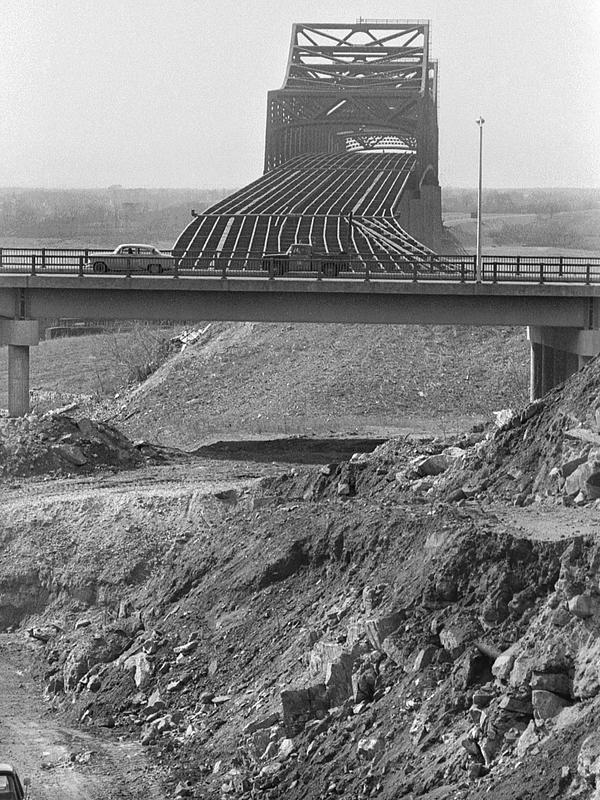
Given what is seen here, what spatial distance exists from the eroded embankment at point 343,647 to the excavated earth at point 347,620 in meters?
0.04

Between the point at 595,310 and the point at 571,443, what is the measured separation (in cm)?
2808

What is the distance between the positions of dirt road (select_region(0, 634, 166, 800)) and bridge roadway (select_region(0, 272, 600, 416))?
26.0m

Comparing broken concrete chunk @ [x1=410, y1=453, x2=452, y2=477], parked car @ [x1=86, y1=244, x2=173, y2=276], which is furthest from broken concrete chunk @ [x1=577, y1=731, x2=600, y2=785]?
parked car @ [x1=86, y1=244, x2=173, y2=276]

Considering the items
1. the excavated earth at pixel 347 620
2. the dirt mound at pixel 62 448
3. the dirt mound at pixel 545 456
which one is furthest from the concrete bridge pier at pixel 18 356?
the dirt mound at pixel 545 456

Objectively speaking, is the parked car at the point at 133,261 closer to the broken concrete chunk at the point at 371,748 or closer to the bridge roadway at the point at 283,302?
the bridge roadway at the point at 283,302

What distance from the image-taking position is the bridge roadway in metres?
58.1

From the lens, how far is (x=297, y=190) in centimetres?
10000

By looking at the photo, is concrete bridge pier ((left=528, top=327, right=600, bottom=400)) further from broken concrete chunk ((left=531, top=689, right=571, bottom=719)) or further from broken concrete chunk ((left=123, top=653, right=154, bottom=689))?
broken concrete chunk ((left=531, top=689, right=571, bottom=719))

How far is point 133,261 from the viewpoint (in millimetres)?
63219

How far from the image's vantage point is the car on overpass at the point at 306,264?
59906 mm

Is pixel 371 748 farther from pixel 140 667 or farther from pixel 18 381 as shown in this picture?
pixel 18 381

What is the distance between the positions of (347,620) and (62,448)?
77.2 ft

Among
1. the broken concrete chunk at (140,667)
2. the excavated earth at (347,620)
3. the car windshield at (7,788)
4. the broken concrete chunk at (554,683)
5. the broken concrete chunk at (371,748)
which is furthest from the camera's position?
the broken concrete chunk at (140,667)

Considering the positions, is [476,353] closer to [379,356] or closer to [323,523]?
[379,356]
